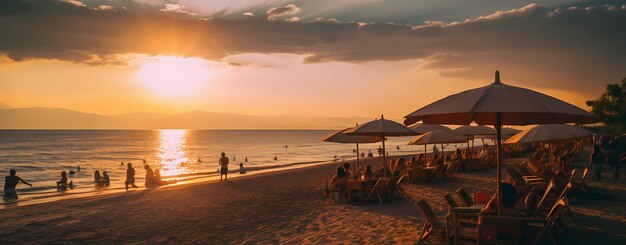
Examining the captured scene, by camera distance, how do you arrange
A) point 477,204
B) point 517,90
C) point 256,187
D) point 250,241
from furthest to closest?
point 256,187 < point 250,241 < point 477,204 < point 517,90

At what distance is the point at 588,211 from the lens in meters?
8.90

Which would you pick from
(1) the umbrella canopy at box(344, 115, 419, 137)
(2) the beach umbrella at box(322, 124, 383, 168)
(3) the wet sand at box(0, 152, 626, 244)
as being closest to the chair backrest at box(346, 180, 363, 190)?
(3) the wet sand at box(0, 152, 626, 244)

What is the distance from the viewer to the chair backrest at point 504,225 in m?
5.35

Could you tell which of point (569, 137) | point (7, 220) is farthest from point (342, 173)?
point (7, 220)

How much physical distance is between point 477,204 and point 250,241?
4319 millimetres

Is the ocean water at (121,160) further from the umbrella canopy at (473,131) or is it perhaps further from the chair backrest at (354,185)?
the umbrella canopy at (473,131)

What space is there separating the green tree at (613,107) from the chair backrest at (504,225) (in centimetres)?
6124

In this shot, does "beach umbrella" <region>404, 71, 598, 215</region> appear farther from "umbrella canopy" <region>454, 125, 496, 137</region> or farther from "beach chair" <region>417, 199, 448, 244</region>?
"umbrella canopy" <region>454, 125, 496, 137</region>

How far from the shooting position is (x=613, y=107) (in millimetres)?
57688

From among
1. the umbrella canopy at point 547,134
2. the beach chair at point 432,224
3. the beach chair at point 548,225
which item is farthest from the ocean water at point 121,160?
the beach chair at point 548,225

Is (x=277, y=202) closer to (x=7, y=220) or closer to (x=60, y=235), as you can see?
(x=60, y=235)

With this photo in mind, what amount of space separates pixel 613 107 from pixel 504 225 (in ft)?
217

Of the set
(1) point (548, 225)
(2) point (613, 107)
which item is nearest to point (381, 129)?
(1) point (548, 225)

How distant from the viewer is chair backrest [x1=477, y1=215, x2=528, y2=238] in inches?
211
